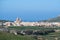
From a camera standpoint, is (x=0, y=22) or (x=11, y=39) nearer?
(x=11, y=39)

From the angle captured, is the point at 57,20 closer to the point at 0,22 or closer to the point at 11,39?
the point at 0,22

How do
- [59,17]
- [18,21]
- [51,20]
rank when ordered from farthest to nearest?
[51,20] < [59,17] < [18,21]

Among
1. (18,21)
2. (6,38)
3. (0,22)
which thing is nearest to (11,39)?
(6,38)

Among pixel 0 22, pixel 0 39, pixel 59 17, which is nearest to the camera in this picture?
pixel 0 39

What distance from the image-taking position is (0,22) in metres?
54.9

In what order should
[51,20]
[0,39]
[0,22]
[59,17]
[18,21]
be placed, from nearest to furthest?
[0,39]
[0,22]
[18,21]
[59,17]
[51,20]

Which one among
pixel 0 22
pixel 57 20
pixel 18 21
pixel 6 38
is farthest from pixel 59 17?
pixel 6 38

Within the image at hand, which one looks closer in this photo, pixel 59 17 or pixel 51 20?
pixel 59 17

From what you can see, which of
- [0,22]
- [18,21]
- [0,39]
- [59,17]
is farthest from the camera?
[59,17]

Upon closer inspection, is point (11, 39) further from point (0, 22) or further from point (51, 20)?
point (51, 20)

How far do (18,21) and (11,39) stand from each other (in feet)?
245

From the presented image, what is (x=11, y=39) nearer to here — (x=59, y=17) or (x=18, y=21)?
(x=18, y=21)

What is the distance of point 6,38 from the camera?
26.2 feet

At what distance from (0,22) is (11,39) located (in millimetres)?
47285
